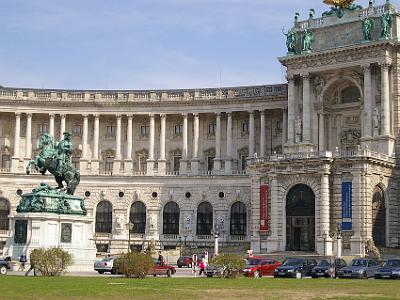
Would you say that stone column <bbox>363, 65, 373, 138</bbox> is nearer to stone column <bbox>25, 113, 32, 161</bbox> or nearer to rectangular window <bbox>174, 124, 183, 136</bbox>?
rectangular window <bbox>174, 124, 183, 136</bbox>

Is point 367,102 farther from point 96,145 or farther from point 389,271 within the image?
point 96,145

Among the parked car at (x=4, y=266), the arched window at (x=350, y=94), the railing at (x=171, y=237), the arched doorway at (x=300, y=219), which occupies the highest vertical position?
the arched window at (x=350, y=94)

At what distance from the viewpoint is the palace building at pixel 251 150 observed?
268 ft

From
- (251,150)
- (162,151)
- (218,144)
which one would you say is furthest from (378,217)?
(162,151)

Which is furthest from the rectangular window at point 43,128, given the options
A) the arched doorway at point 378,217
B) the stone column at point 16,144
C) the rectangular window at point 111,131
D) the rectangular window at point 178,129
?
the arched doorway at point 378,217

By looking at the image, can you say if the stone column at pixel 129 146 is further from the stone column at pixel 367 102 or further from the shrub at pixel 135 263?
the shrub at pixel 135 263

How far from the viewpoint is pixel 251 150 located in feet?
333

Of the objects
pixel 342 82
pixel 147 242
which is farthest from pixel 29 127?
pixel 342 82

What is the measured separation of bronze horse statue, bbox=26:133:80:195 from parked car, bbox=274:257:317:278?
55.7 feet

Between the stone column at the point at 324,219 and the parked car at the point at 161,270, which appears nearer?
the parked car at the point at 161,270

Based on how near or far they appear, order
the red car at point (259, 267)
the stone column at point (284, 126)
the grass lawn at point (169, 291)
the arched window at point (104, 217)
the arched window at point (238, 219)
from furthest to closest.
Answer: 1. the arched window at point (104, 217)
2. the stone column at point (284, 126)
3. the arched window at point (238, 219)
4. the red car at point (259, 267)
5. the grass lawn at point (169, 291)

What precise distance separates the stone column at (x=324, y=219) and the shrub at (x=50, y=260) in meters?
36.6

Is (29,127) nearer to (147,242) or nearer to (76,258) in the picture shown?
(147,242)

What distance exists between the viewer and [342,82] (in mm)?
92750
